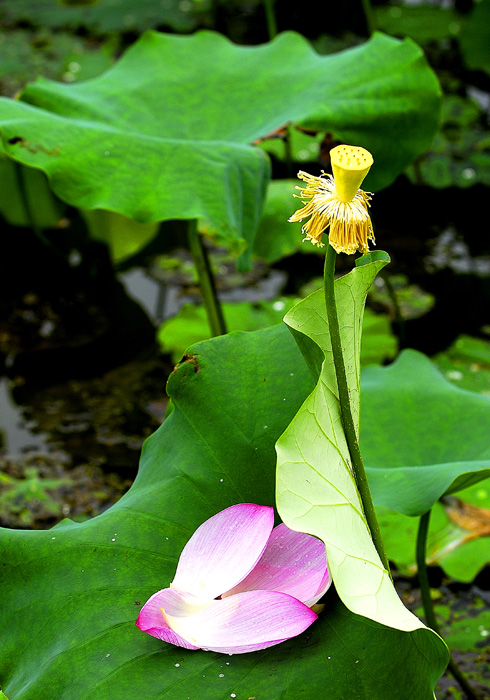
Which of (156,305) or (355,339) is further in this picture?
(156,305)

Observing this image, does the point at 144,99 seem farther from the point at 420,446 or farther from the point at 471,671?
the point at 471,671

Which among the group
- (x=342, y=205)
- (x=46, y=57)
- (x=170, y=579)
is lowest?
(x=46, y=57)

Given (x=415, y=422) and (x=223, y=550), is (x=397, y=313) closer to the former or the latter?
(x=415, y=422)

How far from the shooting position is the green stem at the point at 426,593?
3.26ft

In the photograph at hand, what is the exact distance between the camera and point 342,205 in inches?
19.0

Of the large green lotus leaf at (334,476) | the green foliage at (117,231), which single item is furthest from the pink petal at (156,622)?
the green foliage at (117,231)

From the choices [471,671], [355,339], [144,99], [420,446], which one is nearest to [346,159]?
[355,339]

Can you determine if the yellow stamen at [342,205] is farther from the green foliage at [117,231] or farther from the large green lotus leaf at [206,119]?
the green foliage at [117,231]

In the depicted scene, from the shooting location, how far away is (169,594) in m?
0.63

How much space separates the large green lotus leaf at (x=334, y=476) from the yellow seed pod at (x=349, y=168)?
9cm

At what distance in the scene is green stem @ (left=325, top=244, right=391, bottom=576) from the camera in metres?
0.52

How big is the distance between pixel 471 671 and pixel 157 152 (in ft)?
3.16

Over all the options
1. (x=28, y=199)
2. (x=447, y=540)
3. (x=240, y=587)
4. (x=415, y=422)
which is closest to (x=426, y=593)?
(x=415, y=422)

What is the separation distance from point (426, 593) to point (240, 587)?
47cm
